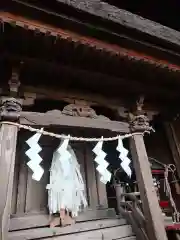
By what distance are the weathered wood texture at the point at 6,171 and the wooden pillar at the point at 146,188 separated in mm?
1961

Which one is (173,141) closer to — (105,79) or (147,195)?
(147,195)

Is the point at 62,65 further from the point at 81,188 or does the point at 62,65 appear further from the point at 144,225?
the point at 144,225

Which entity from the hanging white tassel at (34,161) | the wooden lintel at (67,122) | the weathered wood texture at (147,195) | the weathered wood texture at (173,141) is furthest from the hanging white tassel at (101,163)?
the weathered wood texture at (173,141)

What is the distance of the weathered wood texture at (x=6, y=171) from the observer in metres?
2.26

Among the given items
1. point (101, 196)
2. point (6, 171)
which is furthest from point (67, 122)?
point (101, 196)

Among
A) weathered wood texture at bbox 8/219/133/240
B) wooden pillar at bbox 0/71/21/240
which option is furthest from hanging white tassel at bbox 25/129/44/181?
weathered wood texture at bbox 8/219/133/240

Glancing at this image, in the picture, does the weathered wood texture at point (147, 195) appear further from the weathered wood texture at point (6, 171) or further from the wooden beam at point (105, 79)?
the weathered wood texture at point (6, 171)

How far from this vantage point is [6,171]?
2.46 m

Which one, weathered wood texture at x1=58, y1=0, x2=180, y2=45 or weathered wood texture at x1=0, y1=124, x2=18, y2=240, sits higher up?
weathered wood texture at x1=58, y1=0, x2=180, y2=45

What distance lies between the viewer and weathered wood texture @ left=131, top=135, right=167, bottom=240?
9.62 ft

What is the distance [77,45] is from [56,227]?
2.90 meters

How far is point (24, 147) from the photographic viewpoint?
4.16 m

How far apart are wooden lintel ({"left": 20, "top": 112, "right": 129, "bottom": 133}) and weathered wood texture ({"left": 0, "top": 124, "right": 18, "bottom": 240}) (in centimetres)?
27

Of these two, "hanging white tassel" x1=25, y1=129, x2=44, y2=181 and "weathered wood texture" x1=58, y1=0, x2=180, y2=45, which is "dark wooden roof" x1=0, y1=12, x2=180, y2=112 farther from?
"hanging white tassel" x1=25, y1=129, x2=44, y2=181
